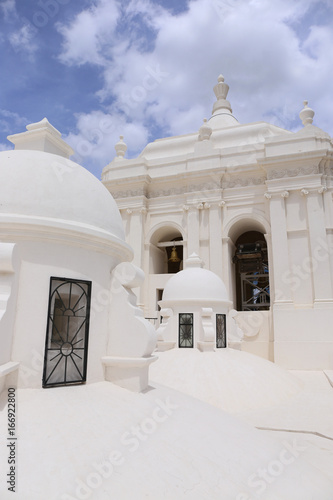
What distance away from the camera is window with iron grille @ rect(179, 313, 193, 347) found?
34.8 feet

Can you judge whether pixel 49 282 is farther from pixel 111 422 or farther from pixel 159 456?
pixel 159 456

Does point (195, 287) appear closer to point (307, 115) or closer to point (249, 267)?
point (249, 267)

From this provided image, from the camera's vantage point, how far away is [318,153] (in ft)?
51.8

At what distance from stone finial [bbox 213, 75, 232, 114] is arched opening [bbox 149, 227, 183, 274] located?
402 inches

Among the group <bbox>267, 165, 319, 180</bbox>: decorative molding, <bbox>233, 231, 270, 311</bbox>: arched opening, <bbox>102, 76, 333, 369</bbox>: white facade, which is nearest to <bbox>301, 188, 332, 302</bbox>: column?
<bbox>102, 76, 333, 369</bbox>: white facade

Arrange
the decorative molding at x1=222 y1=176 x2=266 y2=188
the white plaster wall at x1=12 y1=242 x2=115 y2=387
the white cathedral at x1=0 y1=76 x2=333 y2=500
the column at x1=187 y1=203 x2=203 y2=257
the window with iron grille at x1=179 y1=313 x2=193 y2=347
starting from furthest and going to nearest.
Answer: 1. the column at x1=187 y1=203 x2=203 y2=257
2. the decorative molding at x1=222 y1=176 x2=266 y2=188
3. the window with iron grille at x1=179 y1=313 x2=193 y2=347
4. the white plaster wall at x1=12 y1=242 x2=115 y2=387
5. the white cathedral at x1=0 y1=76 x2=333 y2=500

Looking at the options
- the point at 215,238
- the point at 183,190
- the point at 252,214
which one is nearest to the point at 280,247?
the point at 252,214

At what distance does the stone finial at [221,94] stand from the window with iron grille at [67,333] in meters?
23.5

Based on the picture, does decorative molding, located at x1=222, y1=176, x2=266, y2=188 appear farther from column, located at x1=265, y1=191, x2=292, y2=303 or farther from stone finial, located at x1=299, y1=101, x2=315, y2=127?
stone finial, located at x1=299, y1=101, x2=315, y2=127

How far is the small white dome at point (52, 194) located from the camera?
3.90 metres

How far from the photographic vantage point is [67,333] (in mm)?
3994

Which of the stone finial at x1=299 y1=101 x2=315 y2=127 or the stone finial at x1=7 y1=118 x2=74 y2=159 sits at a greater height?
the stone finial at x1=299 y1=101 x2=315 y2=127

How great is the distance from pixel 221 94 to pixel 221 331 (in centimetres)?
1994

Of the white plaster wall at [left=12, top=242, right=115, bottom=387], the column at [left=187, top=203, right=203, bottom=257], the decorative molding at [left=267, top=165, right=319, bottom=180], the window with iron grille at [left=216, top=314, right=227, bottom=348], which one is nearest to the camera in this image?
the white plaster wall at [left=12, top=242, right=115, bottom=387]
